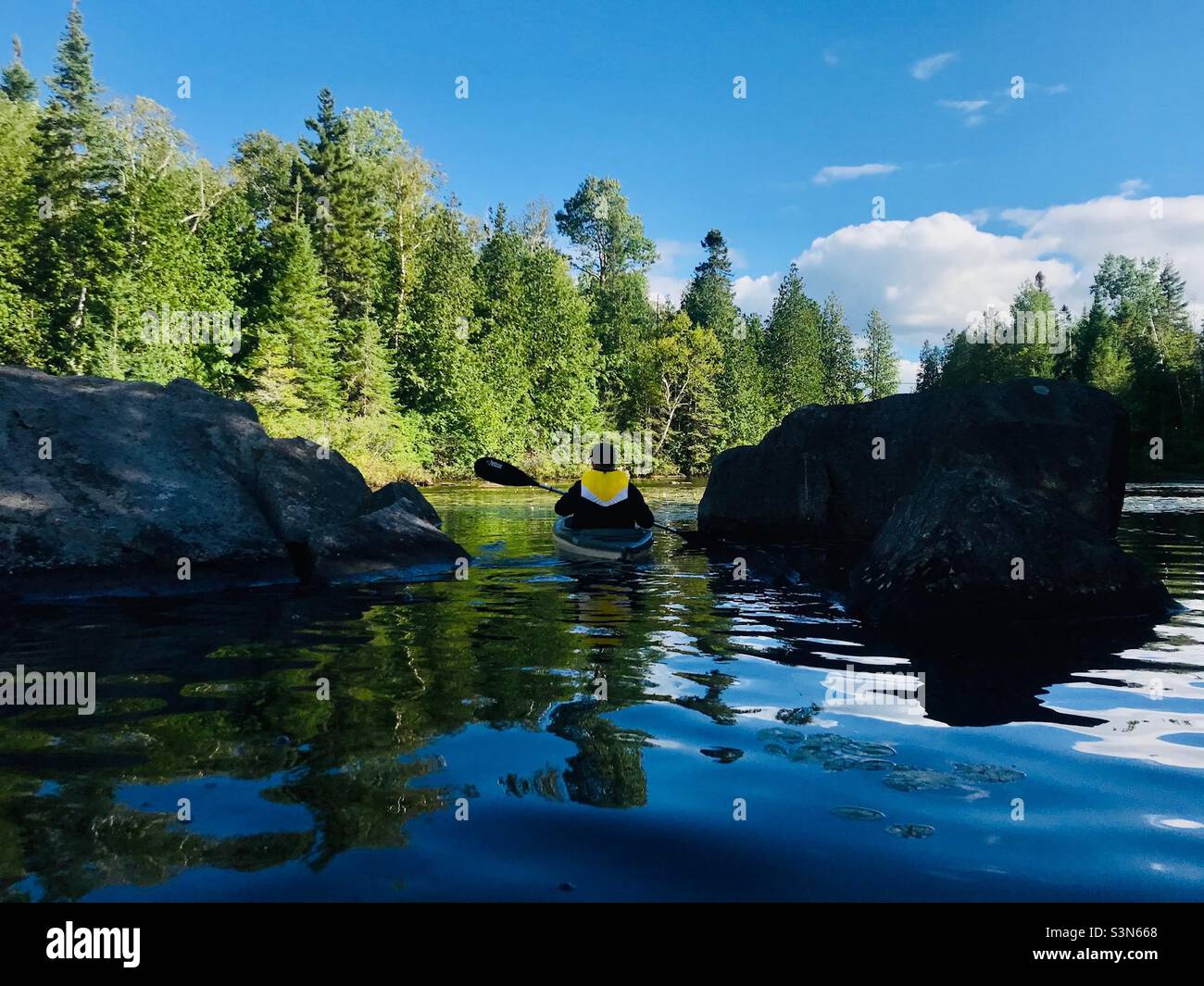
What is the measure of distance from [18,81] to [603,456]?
75.3 m

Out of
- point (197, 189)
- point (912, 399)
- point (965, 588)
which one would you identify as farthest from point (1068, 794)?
point (197, 189)

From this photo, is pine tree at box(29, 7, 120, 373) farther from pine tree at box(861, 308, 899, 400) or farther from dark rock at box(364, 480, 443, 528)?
pine tree at box(861, 308, 899, 400)

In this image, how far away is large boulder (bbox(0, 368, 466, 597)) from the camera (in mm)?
8672

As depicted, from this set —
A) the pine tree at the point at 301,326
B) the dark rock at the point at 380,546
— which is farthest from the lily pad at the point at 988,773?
the pine tree at the point at 301,326

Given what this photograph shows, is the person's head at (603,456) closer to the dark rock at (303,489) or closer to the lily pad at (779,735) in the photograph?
the dark rock at (303,489)

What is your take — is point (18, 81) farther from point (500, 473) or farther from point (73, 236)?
point (500, 473)

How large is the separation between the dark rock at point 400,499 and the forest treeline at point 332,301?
72.9 ft

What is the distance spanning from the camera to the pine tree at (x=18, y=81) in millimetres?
64000

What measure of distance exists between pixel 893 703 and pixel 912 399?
10.7m

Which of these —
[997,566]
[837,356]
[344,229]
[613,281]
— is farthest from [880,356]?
[997,566]

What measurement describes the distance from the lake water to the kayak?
4455 mm

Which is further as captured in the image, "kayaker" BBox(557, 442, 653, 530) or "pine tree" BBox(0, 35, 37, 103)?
"pine tree" BBox(0, 35, 37, 103)

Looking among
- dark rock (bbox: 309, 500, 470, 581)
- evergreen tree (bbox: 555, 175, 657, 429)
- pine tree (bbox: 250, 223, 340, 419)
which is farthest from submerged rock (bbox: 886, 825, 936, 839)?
evergreen tree (bbox: 555, 175, 657, 429)
